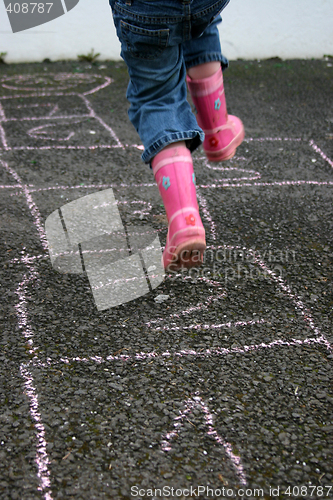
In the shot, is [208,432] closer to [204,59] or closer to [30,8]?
[204,59]

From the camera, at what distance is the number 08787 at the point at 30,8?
6260mm

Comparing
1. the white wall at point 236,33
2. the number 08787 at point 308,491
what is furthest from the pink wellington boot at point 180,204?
the white wall at point 236,33

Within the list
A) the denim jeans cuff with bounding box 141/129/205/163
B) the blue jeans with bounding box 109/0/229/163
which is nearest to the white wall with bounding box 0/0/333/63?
the blue jeans with bounding box 109/0/229/163

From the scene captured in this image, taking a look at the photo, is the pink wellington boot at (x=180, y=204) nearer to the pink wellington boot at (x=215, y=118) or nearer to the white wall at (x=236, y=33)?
the pink wellington boot at (x=215, y=118)

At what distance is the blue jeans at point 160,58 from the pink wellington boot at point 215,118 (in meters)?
0.15

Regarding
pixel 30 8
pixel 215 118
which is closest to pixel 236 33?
pixel 30 8

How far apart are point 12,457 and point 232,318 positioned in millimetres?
1109

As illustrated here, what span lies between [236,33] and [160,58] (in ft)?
19.5

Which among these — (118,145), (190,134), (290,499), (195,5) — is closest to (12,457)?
(290,499)

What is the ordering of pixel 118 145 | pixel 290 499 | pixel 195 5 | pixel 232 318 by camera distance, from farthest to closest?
pixel 118 145 < pixel 232 318 < pixel 195 5 < pixel 290 499

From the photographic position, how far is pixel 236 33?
689cm

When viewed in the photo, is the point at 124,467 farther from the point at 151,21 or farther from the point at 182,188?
A: the point at 151,21

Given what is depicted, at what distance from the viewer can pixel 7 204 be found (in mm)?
3121

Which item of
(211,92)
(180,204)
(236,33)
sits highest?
(211,92)
